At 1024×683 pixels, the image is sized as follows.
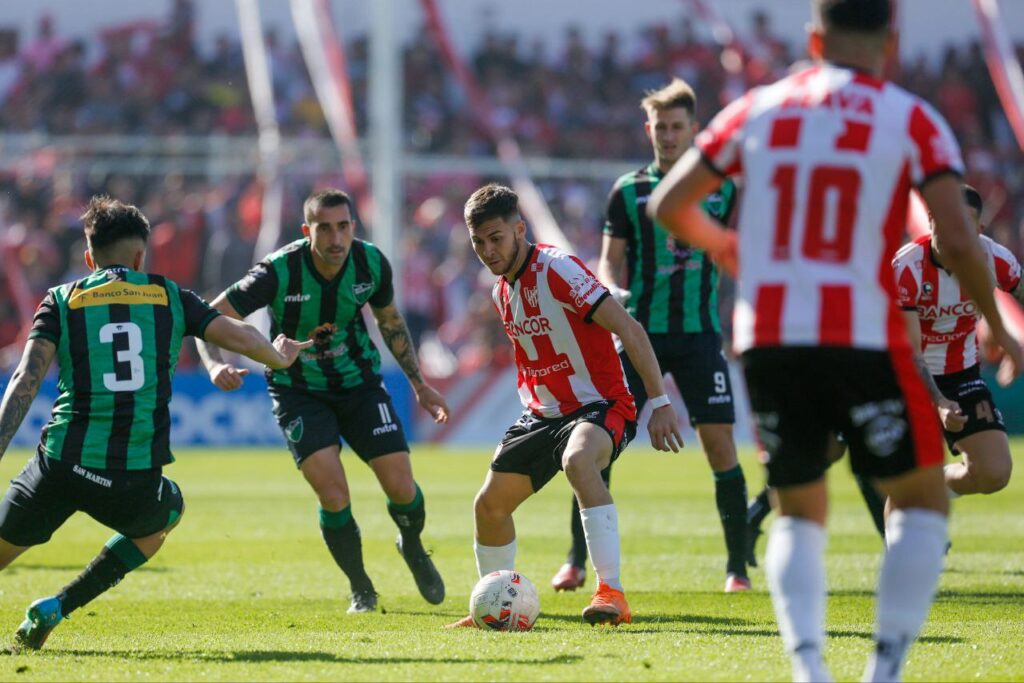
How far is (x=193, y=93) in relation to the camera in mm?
26891

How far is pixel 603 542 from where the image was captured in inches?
261

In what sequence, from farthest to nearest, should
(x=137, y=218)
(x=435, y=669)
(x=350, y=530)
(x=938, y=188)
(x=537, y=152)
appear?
(x=537, y=152), (x=350, y=530), (x=137, y=218), (x=435, y=669), (x=938, y=188)

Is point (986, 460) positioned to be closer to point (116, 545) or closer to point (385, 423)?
point (385, 423)

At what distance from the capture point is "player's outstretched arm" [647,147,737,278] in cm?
454

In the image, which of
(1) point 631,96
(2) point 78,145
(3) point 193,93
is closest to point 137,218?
(2) point 78,145

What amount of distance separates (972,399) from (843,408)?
386 cm

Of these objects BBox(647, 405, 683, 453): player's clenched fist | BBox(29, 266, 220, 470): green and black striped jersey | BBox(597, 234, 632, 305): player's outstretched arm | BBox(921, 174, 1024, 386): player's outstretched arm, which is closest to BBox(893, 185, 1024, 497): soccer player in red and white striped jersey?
BBox(597, 234, 632, 305): player's outstretched arm

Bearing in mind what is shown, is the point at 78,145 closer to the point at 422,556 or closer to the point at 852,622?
the point at 422,556

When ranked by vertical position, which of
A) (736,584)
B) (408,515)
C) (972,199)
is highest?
(972,199)

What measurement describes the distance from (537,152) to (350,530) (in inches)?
809

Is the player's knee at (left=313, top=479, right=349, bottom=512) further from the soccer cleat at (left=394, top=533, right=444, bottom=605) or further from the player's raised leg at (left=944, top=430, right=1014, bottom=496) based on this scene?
the player's raised leg at (left=944, top=430, right=1014, bottom=496)

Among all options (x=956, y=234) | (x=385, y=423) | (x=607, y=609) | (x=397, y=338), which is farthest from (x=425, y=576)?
(x=956, y=234)

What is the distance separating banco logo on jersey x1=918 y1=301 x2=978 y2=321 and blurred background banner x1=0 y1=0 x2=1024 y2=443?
12577 mm

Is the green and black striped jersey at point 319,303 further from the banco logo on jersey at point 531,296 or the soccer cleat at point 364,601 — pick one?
the banco logo on jersey at point 531,296
